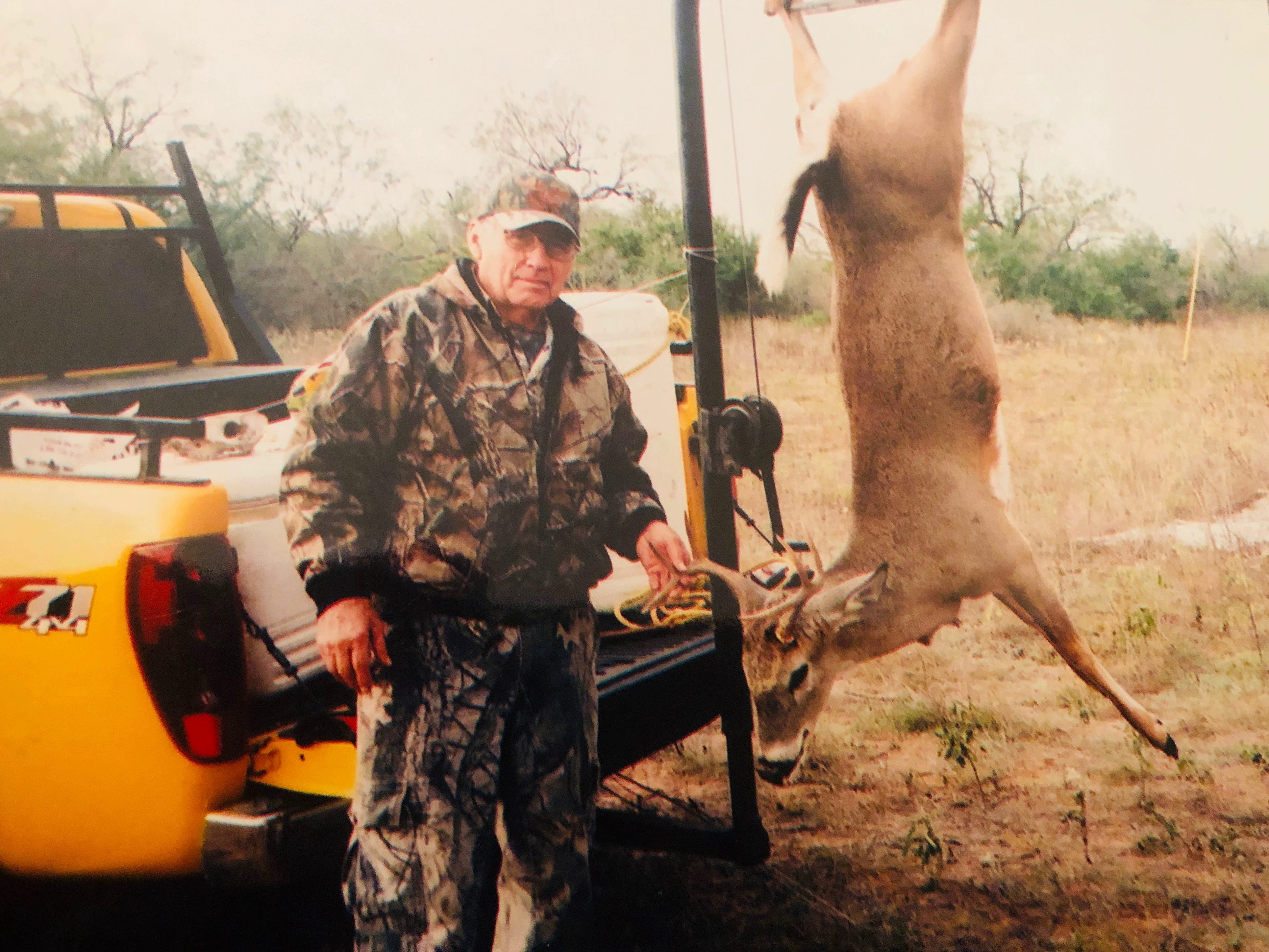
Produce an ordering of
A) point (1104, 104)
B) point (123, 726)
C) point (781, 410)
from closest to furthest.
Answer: point (123, 726), point (1104, 104), point (781, 410)

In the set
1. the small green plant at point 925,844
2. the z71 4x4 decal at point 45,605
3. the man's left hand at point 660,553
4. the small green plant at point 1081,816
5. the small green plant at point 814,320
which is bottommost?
the small green plant at point 925,844

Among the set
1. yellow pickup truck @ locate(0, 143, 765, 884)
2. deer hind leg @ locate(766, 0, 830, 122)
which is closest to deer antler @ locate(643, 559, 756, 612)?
yellow pickup truck @ locate(0, 143, 765, 884)

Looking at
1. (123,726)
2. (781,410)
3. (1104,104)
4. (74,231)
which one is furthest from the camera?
(74,231)

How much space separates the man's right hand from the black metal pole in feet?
2.77

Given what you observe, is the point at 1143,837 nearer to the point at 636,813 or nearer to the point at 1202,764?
the point at 1202,764

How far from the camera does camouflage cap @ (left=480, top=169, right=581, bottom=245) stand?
2.57 m

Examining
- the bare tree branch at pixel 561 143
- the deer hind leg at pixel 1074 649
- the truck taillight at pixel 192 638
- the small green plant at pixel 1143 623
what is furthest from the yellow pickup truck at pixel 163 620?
the small green plant at pixel 1143 623

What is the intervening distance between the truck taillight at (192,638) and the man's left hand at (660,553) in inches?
35.7

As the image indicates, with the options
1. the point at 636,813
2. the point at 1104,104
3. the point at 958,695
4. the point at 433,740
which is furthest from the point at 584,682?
the point at 1104,104

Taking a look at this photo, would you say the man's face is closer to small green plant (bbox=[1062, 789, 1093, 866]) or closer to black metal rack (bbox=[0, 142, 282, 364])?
black metal rack (bbox=[0, 142, 282, 364])

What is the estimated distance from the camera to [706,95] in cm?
268

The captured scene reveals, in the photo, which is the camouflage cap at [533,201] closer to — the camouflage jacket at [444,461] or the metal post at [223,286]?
the camouflage jacket at [444,461]

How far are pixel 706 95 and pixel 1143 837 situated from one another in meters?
1.94

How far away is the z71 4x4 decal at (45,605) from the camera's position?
2.33m
